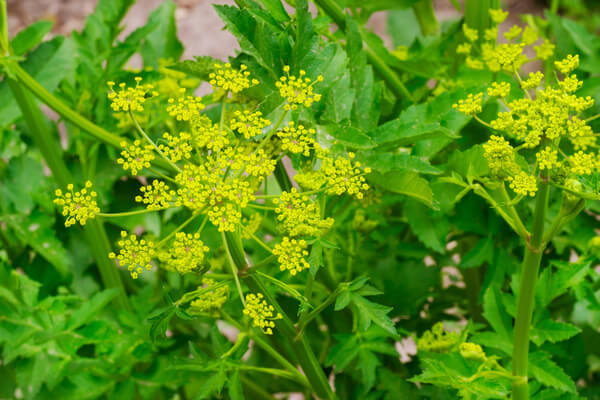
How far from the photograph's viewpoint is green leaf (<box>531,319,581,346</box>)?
966 millimetres

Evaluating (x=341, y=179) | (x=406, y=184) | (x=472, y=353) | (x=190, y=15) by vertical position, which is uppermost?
(x=341, y=179)

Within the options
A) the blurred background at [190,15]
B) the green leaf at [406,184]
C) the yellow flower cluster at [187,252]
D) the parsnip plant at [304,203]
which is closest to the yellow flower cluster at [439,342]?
the parsnip plant at [304,203]

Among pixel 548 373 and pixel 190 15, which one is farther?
pixel 190 15

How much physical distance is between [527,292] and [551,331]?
21 cm

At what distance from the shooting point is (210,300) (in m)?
0.85

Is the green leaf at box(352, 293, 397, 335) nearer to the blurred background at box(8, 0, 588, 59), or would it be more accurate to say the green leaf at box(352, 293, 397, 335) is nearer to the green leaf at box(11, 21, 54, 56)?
the green leaf at box(11, 21, 54, 56)

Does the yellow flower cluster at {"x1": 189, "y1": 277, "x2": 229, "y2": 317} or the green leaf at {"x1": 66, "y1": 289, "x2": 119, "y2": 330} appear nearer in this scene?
the yellow flower cluster at {"x1": 189, "y1": 277, "x2": 229, "y2": 317}

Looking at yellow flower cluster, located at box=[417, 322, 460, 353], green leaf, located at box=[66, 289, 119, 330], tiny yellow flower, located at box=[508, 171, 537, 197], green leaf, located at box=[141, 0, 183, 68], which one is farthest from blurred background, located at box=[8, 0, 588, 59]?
tiny yellow flower, located at box=[508, 171, 537, 197]

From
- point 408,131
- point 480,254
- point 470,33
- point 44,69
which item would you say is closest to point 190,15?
point 44,69

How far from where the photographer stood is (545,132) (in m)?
0.71

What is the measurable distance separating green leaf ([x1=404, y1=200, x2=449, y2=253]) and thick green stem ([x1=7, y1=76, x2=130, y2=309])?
0.48 metres

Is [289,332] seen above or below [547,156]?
below

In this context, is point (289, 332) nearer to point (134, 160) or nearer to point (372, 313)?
point (372, 313)

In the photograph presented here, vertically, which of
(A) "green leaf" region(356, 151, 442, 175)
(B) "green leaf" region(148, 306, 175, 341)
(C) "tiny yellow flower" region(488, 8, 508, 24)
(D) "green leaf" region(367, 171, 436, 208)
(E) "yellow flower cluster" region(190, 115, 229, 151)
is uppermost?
(E) "yellow flower cluster" region(190, 115, 229, 151)
